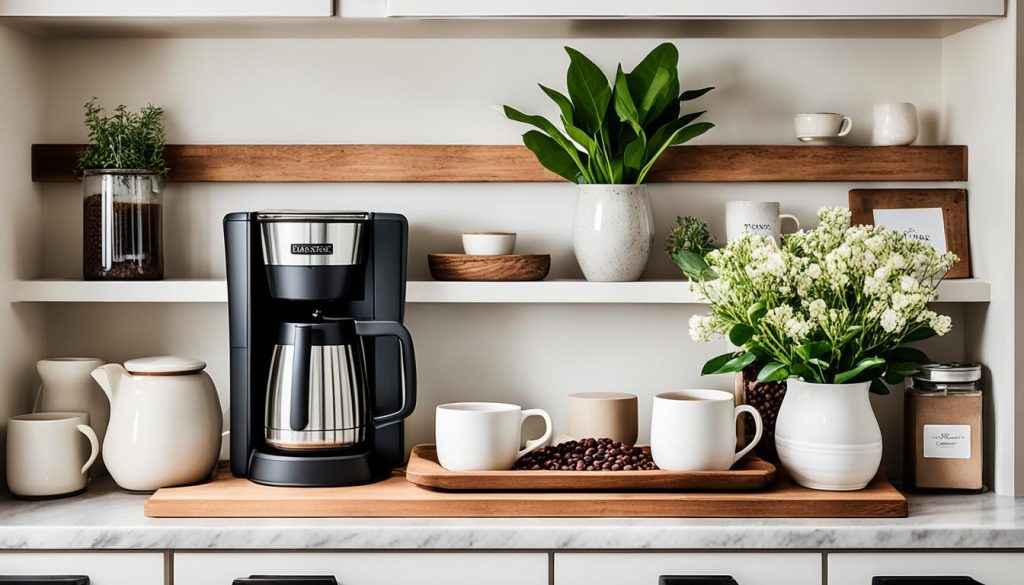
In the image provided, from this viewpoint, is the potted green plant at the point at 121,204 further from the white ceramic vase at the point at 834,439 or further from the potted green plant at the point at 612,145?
the white ceramic vase at the point at 834,439

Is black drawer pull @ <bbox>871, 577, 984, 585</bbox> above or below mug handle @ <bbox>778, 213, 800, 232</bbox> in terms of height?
below

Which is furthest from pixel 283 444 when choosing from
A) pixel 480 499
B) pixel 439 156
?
pixel 439 156

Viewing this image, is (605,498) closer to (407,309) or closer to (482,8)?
(407,309)

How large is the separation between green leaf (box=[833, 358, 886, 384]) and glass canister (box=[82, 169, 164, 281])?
1.24m

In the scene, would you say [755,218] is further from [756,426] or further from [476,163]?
[476,163]

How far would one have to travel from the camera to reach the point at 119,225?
6.03ft

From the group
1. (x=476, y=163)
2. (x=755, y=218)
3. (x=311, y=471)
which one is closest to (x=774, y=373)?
(x=755, y=218)

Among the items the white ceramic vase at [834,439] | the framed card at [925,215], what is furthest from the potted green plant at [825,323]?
the framed card at [925,215]

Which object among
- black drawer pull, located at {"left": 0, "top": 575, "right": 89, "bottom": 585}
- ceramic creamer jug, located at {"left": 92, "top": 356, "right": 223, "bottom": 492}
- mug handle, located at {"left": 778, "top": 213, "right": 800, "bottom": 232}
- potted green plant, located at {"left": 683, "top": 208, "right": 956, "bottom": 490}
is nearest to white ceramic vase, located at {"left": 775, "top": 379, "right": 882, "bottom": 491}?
potted green plant, located at {"left": 683, "top": 208, "right": 956, "bottom": 490}

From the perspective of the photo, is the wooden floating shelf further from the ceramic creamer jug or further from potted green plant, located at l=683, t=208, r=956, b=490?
the ceramic creamer jug

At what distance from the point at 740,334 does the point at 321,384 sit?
71 cm

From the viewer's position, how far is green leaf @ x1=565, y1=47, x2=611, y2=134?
72.6 inches

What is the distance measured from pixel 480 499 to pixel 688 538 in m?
0.33

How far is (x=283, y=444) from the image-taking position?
5.64 ft
